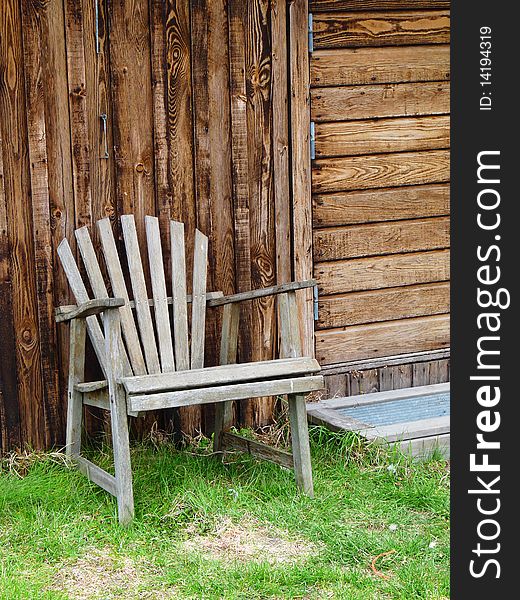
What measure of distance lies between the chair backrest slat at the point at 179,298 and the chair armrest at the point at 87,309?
0.45 meters

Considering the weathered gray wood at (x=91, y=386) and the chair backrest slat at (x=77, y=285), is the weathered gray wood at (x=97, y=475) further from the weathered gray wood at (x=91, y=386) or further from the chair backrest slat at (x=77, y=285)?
the chair backrest slat at (x=77, y=285)

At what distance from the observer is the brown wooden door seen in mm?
5199

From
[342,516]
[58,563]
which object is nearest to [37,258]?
[58,563]

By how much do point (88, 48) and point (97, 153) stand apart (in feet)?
1.53

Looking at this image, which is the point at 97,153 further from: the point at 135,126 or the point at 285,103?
the point at 285,103

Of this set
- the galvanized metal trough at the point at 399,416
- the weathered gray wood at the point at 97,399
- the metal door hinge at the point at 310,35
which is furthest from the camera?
the metal door hinge at the point at 310,35

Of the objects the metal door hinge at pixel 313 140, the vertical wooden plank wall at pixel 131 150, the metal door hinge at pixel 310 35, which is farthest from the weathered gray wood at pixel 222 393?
the metal door hinge at pixel 310 35

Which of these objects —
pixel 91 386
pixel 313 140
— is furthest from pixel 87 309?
pixel 313 140

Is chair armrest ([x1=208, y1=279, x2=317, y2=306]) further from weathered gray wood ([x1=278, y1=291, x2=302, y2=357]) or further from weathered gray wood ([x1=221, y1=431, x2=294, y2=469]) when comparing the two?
weathered gray wood ([x1=221, y1=431, x2=294, y2=469])

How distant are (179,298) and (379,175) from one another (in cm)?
139

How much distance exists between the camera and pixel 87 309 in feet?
13.2

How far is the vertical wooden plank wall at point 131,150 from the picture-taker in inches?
178

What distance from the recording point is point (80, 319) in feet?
14.5

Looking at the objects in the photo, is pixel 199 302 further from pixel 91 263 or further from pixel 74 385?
pixel 74 385
